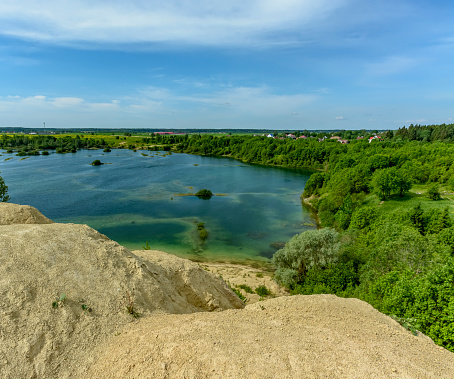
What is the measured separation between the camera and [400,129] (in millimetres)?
141000

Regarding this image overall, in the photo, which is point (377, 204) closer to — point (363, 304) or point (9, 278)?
point (363, 304)

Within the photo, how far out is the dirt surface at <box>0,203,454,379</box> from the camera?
743 centimetres

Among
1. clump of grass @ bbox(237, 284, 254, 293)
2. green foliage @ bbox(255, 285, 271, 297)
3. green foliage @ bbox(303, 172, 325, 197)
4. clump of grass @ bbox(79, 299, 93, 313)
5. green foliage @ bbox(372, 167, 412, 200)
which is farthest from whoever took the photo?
green foliage @ bbox(303, 172, 325, 197)

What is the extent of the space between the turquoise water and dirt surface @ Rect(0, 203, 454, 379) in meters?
23.0

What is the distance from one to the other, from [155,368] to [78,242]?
7.02 meters

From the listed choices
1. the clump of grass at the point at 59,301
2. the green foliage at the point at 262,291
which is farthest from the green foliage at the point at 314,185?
the clump of grass at the point at 59,301

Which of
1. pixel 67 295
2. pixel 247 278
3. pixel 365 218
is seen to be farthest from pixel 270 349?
pixel 365 218

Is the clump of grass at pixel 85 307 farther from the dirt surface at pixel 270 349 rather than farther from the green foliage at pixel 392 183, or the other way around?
the green foliage at pixel 392 183

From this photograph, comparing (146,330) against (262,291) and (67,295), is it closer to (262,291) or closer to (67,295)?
(67,295)

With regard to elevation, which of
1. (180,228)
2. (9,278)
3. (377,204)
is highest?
(9,278)

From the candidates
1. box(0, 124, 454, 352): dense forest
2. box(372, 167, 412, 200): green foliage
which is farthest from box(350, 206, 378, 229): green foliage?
box(372, 167, 412, 200): green foliage

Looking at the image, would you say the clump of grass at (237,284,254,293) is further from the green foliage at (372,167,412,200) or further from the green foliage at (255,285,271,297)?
the green foliage at (372,167,412,200)

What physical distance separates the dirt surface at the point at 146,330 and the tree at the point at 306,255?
42.9 feet

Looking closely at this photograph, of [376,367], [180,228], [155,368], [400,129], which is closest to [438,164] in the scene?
[180,228]
